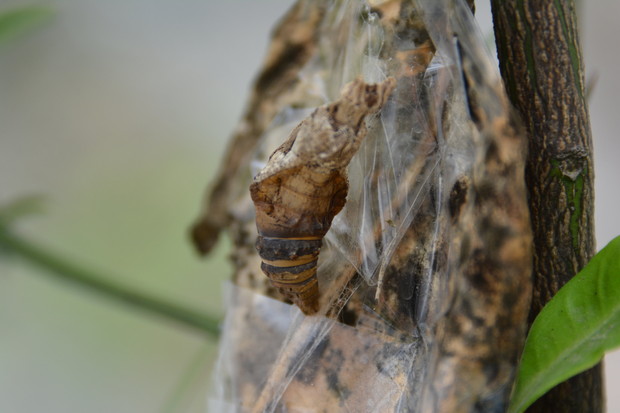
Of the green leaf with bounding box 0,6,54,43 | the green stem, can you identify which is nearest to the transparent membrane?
the green stem

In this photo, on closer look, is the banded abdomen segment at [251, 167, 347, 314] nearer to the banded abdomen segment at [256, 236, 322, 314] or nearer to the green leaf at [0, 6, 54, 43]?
the banded abdomen segment at [256, 236, 322, 314]

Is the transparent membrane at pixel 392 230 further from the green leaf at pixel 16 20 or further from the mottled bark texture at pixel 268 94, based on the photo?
the green leaf at pixel 16 20

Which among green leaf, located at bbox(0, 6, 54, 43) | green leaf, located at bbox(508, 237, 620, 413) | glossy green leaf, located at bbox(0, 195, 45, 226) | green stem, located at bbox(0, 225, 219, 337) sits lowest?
green stem, located at bbox(0, 225, 219, 337)

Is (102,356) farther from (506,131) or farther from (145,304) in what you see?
(506,131)

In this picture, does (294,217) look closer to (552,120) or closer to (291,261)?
(291,261)

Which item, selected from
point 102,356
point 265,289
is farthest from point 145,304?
point 102,356

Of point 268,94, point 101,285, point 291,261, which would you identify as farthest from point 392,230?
point 101,285

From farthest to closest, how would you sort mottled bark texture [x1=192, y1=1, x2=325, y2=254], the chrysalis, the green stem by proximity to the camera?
the green stem
mottled bark texture [x1=192, y1=1, x2=325, y2=254]
the chrysalis
